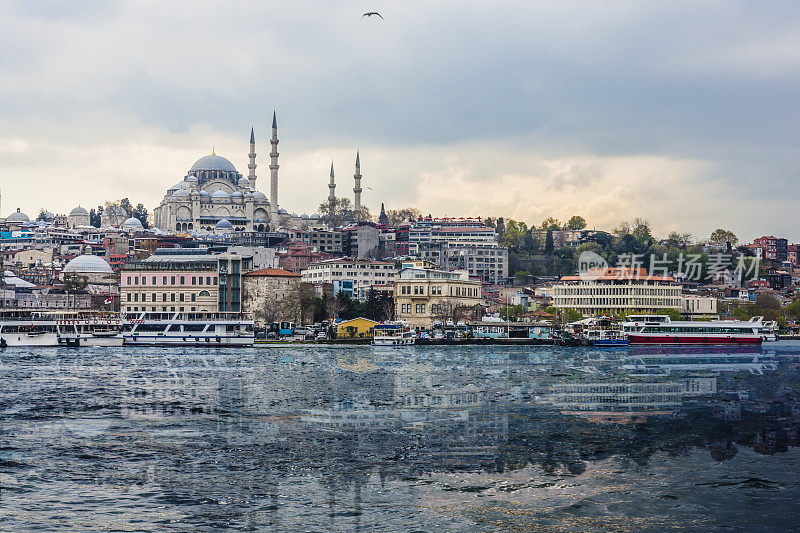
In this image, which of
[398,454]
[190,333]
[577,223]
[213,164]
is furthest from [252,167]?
[398,454]

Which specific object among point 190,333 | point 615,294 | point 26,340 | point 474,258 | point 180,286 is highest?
point 474,258

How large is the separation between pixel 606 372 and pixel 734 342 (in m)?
31.5

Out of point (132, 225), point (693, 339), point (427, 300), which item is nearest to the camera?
point (693, 339)

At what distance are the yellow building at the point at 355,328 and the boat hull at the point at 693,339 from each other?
1847 centimetres

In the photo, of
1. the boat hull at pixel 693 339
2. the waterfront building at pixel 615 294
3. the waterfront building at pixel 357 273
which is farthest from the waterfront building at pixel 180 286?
the waterfront building at pixel 615 294

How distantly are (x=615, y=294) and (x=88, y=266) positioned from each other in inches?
2311

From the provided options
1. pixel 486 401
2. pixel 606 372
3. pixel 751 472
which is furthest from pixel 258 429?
pixel 606 372

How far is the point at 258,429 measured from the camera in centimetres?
2238

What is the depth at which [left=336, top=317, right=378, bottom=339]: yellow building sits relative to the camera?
75.4m

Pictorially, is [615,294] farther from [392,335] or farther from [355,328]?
[392,335]

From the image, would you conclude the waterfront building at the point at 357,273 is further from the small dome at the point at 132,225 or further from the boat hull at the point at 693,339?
the small dome at the point at 132,225

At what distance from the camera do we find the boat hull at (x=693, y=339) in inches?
2689

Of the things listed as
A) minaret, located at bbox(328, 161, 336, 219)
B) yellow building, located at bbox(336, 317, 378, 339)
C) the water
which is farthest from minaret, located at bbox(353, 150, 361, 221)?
the water

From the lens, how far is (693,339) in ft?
224
